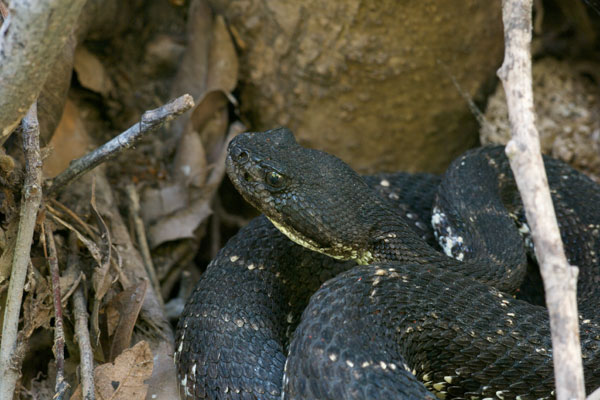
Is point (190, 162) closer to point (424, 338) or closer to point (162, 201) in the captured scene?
point (162, 201)

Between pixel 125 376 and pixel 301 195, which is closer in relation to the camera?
pixel 125 376

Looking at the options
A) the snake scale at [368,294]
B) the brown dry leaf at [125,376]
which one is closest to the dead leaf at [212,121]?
the snake scale at [368,294]

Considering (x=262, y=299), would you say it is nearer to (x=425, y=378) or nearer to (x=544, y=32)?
(x=425, y=378)

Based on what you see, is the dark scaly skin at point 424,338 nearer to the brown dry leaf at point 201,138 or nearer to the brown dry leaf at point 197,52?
the brown dry leaf at point 201,138

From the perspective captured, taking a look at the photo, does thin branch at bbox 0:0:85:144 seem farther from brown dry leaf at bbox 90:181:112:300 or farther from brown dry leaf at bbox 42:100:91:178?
brown dry leaf at bbox 42:100:91:178

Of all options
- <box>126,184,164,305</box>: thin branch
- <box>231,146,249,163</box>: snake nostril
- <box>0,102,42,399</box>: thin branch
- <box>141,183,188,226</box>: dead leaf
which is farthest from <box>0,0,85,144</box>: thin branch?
<box>141,183,188,226</box>: dead leaf

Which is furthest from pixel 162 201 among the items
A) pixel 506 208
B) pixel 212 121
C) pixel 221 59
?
pixel 506 208
